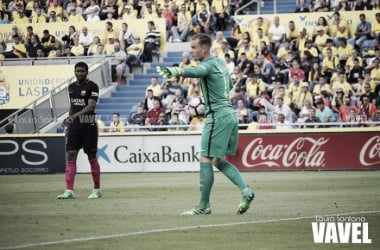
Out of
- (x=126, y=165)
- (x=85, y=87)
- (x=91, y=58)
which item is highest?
(x=85, y=87)

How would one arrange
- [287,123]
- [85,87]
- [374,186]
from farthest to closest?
[287,123], [374,186], [85,87]

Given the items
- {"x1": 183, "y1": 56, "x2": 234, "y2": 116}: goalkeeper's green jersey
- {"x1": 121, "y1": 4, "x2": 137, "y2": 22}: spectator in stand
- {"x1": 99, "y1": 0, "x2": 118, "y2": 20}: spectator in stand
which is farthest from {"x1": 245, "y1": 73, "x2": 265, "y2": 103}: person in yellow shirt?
{"x1": 183, "y1": 56, "x2": 234, "y2": 116}: goalkeeper's green jersey

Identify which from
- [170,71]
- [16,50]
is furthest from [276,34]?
[170,71]

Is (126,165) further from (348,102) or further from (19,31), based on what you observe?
(19,31)

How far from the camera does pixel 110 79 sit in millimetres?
32031

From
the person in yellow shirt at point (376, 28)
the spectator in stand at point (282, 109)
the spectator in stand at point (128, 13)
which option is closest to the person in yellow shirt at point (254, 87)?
the spectator in stand at point (282, 109)

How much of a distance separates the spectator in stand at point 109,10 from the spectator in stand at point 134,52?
2.30m

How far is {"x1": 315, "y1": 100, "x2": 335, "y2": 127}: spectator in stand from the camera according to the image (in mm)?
26019

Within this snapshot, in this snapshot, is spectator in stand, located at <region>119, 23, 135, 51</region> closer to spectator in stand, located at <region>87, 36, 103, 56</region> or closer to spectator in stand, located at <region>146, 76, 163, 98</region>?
spectator in stand, located at <region>87, 36, 103, 56</region>

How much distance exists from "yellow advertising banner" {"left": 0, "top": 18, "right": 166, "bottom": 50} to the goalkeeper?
1988cm

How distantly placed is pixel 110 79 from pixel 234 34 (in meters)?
4.45

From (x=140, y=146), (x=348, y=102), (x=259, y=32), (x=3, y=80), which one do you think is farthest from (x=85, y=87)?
(x=3, y=80)

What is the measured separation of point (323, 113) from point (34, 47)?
39.0 ft

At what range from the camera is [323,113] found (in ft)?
86.0
